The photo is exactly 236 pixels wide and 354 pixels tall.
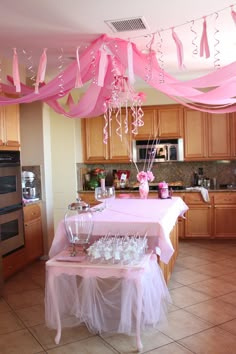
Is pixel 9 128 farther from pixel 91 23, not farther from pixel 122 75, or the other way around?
pixel 91 23

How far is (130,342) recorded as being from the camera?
8.74 ft

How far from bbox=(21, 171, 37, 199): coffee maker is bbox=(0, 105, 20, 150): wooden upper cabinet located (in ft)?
2.06

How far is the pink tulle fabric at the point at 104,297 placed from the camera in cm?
254

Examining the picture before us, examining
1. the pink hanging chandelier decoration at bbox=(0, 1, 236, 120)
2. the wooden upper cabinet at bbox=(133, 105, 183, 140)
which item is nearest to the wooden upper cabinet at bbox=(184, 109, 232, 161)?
the wooden upper cabinet at bbox=(133, 105, 183, 140)

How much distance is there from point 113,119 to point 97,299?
4029mm

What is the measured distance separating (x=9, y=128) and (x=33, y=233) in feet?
4.89

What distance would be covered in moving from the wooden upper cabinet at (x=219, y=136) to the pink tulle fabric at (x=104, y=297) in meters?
3.49

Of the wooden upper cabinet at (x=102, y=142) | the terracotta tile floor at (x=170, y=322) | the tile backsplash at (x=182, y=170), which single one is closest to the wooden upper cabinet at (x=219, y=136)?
the tile backsplash at (x=182, y=170)

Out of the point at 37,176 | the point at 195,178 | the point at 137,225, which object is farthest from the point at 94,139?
the point at 137,225

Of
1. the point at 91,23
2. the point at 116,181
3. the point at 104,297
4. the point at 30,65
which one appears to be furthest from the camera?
the point at 116,181

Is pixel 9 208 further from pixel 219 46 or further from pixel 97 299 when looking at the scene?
pixel 219 46

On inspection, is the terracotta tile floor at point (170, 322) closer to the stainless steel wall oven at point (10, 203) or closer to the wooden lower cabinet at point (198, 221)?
the stainless steel wall oven at point (10, 203)

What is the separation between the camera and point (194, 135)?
5930 mm

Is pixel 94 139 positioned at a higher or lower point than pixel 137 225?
higher
